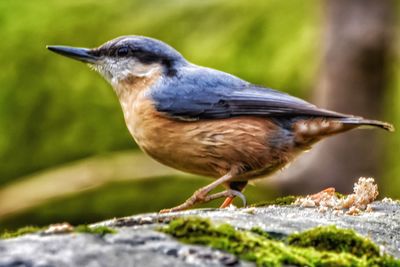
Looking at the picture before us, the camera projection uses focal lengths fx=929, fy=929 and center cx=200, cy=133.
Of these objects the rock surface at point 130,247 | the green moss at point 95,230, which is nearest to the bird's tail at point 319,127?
the rock surface at point 130,247

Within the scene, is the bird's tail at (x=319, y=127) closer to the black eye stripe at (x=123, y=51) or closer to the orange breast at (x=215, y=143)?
the orange breast at (x=215, y=143)

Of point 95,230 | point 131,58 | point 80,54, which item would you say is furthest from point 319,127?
point 95,230

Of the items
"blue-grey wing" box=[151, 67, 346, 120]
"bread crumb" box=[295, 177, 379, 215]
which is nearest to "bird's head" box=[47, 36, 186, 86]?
"blue-grey wing" box=[151, 67, 346, 120]

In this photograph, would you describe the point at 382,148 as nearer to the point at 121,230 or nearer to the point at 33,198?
the point at 33,198

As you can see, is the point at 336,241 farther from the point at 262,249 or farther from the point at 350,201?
the point at 350,201

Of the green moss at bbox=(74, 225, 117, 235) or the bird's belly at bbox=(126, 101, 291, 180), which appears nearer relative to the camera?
the green moss at bbox=(74, 225, 117, 235)

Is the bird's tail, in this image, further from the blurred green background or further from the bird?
the blurred green background

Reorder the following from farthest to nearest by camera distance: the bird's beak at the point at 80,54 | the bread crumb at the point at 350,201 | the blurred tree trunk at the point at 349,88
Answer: the blurred tree trunk at the point at 349,88
the bird's beak at the point at 80,54
the bread crumb at the point at 350,201
